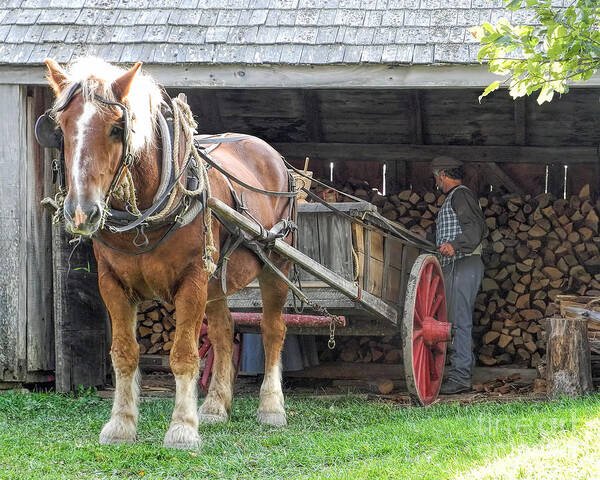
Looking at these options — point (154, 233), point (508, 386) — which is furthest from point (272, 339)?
point (508, 386)

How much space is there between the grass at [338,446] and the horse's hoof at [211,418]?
68 millimetres

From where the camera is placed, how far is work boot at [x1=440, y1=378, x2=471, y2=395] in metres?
8.37

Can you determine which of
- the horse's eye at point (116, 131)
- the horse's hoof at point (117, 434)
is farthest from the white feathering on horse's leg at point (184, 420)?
the horse's eye at point (116, 131)

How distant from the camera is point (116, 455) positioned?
5.02m

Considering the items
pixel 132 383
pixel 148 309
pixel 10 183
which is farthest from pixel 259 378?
pixel 132 383

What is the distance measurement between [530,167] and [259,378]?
342 centimetres

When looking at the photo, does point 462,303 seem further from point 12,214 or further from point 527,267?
point 12,214

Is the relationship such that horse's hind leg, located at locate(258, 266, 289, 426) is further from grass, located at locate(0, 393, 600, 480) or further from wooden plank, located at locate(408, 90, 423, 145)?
wooden plank, located at locate(408, 90, 423, 145)

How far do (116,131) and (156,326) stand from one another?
16.5 ft

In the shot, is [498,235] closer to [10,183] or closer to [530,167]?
[530,167]

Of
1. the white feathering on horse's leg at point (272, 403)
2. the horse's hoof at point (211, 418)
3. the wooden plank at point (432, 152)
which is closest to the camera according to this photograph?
the horse's hoof at point (211, 418)

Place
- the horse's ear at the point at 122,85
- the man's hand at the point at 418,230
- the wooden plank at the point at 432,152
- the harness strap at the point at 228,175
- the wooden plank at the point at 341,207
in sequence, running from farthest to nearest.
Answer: the wooden plank at the point at 432,152 → the man's hand at the point at 418,230 → the wooden plank at the point at 341,207 → the harness strap at the point at 228,175 → the horse's ear at the point at 122,85

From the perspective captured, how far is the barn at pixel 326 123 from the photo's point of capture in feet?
23.4

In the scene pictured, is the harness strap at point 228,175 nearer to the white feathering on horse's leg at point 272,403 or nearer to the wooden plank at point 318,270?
the wooden plank at point 318,270
